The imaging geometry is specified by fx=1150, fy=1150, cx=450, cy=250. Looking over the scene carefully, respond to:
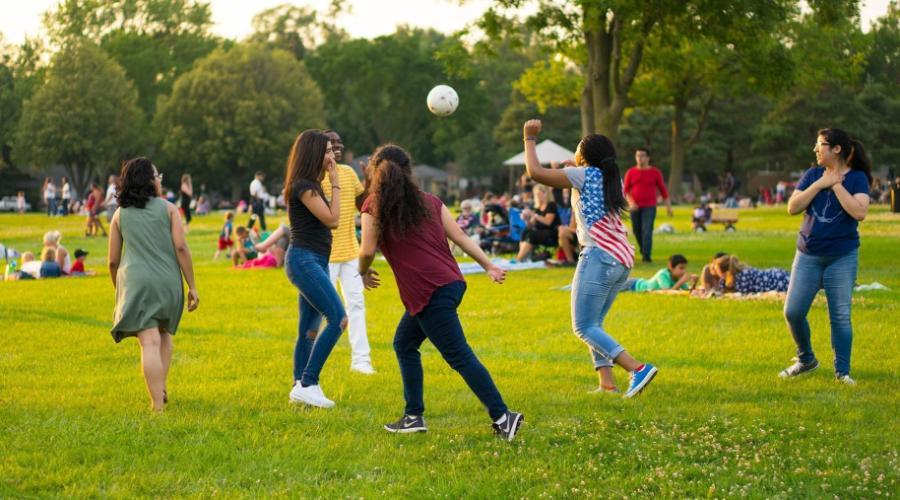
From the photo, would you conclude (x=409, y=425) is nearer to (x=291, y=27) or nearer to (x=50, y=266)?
(x=50, y=266)

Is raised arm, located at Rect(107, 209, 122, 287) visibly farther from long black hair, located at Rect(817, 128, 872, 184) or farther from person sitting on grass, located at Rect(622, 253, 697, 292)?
person sitting on grass, located at Rect(622, 253, 697, 292)

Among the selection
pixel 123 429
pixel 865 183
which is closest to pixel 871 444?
pixel 865 183

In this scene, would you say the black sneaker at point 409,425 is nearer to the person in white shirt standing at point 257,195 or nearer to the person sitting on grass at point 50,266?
the person sitting on grass at point 50,266

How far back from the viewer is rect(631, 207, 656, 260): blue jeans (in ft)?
68.2

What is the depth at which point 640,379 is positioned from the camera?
8164 mm

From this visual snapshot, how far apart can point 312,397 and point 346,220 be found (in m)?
2.21

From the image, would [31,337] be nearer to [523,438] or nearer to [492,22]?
[523,438]

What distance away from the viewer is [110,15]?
306 ft

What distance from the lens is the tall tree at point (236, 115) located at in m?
78.4

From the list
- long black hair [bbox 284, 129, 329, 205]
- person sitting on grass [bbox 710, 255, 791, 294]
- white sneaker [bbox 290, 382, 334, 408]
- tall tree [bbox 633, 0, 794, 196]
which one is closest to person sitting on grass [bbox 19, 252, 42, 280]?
person sitting on grass [bbox 710, 255, 791, 294]

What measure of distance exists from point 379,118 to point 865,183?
86129 mm

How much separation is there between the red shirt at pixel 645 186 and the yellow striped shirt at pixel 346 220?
11532 mm

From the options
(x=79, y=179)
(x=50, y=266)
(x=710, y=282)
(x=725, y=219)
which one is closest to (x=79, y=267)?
(x=50, y=266)

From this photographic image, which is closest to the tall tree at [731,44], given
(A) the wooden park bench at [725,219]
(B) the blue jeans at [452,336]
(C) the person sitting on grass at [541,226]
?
(A) the wooden park bench at [725,219]
